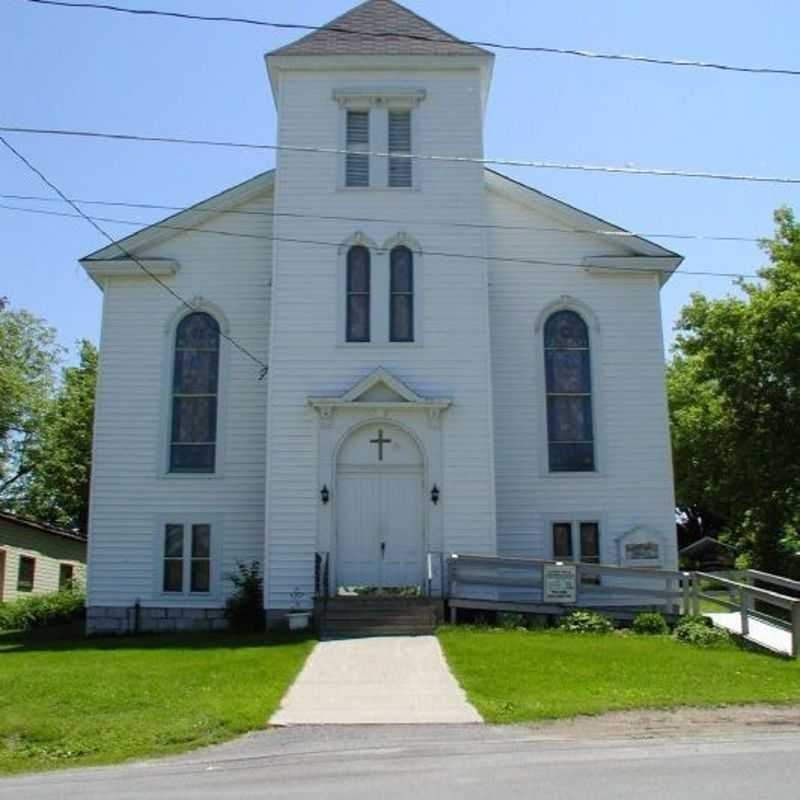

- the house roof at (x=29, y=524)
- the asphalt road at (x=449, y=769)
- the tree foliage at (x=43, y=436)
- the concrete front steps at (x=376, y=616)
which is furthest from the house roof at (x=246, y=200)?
the tree foliage at (x=43, y=436)

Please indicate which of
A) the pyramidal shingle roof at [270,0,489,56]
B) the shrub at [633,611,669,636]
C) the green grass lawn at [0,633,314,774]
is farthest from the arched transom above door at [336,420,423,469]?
the pyramidal shingle roof at [270,0,489,56]

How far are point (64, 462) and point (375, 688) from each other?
3645 cm

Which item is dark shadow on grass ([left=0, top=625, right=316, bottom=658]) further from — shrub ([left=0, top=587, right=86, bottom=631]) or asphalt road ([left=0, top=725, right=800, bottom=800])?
asphalt road ([left=0, top=725, right=800, bottom=800])

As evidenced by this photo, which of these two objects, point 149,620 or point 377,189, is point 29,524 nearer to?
point 149,620

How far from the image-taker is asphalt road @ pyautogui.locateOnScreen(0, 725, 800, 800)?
24.1ft

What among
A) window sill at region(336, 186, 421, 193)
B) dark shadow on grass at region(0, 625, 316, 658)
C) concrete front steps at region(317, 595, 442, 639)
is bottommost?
dark shadow on grass at region(0, 625, 316, 658)

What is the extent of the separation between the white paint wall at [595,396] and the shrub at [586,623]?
8.92 feet

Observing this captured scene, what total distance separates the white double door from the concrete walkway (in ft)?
9.81

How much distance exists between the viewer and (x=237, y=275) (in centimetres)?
2119

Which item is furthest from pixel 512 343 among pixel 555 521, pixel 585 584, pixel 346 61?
pixel 346 61

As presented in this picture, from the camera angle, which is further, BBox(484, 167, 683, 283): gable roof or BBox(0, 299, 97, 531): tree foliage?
BBox(0, 299, 97, 531): tree foliage

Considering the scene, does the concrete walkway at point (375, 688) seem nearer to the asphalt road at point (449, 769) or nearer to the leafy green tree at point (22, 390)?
the asphalt road at point (449, 769)

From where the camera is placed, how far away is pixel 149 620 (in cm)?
1983

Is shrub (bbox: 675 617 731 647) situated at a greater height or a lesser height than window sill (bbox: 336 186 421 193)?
lesser
